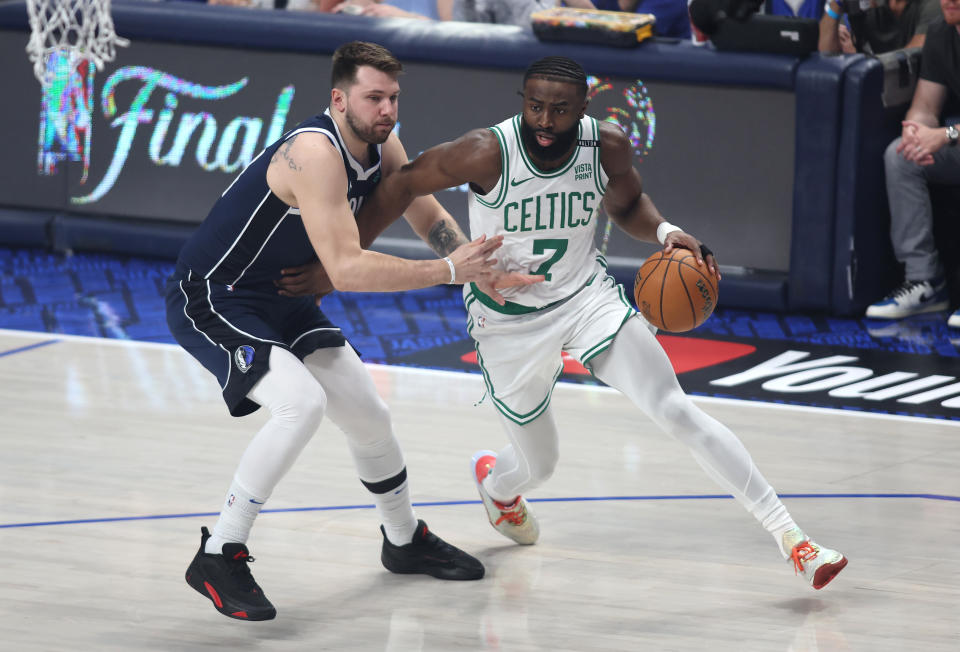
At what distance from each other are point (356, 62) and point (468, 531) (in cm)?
184

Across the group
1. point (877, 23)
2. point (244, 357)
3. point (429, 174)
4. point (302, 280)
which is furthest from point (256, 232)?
point (877, 23)

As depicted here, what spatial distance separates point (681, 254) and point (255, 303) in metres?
1.40

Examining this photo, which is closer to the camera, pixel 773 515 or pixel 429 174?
pixel 773 515

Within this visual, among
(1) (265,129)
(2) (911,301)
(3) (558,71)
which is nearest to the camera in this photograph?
(3) (558,71)

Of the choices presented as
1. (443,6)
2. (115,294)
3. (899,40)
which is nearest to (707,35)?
(899,40)

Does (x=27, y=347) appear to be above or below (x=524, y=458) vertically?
below

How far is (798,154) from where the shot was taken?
27.9ft

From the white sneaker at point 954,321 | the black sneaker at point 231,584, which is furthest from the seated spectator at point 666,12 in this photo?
the black sneaker at point 231,584

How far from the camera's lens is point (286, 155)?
4469mm

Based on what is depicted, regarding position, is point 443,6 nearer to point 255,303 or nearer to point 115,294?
point 115,294

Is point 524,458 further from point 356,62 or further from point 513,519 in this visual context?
point 356,62

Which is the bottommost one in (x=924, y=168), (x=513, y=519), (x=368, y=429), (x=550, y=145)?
(x=924, y=168)

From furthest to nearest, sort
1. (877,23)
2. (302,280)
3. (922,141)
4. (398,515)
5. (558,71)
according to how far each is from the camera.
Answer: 1. (877,23)
2. (922,141)
3. (398,515)
4. (302,280)
5. (558,71)

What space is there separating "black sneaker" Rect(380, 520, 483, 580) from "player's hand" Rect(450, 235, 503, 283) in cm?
97
